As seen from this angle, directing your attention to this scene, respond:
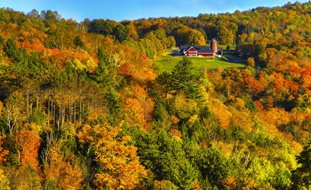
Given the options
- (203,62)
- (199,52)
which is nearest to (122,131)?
(203,62)

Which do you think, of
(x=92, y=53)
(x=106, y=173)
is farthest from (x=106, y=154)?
Result: (x=92, y=53)

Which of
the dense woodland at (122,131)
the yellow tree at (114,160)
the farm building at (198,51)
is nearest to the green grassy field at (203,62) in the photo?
the farm building at (198,51)

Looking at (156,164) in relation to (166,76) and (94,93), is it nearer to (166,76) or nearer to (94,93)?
(94,93)

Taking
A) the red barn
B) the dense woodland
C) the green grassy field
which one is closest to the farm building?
the red barn

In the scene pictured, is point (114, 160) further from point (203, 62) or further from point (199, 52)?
point (199, 52)

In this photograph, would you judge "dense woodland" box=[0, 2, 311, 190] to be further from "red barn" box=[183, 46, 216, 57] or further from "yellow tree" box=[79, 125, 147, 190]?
"red barn" box=[183, 46, 216, 57]

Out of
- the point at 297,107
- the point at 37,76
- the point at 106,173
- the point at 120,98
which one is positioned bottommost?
the point at 297,107
